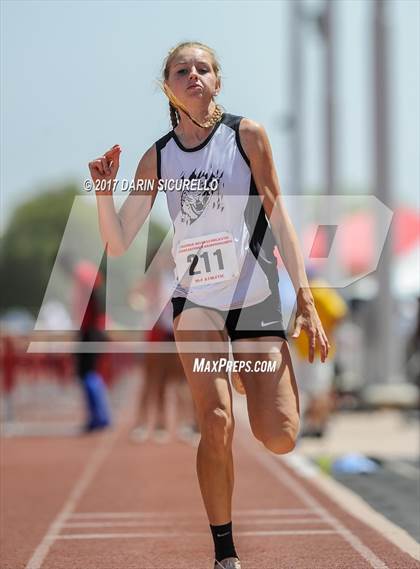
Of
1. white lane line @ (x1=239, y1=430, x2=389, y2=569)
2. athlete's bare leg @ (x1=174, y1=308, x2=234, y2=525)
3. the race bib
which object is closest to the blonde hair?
the race bib

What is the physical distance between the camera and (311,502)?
9125mm

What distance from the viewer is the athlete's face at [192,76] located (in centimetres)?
550

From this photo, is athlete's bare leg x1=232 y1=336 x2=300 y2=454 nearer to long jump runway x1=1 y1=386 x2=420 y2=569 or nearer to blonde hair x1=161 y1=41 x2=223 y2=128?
blonde hair x1=161 y1=41 x2=223 y2=128

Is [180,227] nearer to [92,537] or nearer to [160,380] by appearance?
[92,537]

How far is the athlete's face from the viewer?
550 cm

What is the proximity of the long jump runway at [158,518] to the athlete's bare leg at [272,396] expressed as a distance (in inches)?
42.9

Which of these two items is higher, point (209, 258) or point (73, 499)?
point (209, 258)

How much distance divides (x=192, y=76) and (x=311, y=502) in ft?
14.5

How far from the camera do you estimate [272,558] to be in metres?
6.57

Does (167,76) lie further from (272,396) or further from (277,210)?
(272,396)

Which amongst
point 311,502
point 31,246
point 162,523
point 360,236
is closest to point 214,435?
point 162,523

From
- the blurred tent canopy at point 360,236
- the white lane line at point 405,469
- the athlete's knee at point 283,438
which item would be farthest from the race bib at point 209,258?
the blurred tent canopy at point 360,236

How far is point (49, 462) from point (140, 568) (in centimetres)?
635

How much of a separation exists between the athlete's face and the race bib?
592 mm
